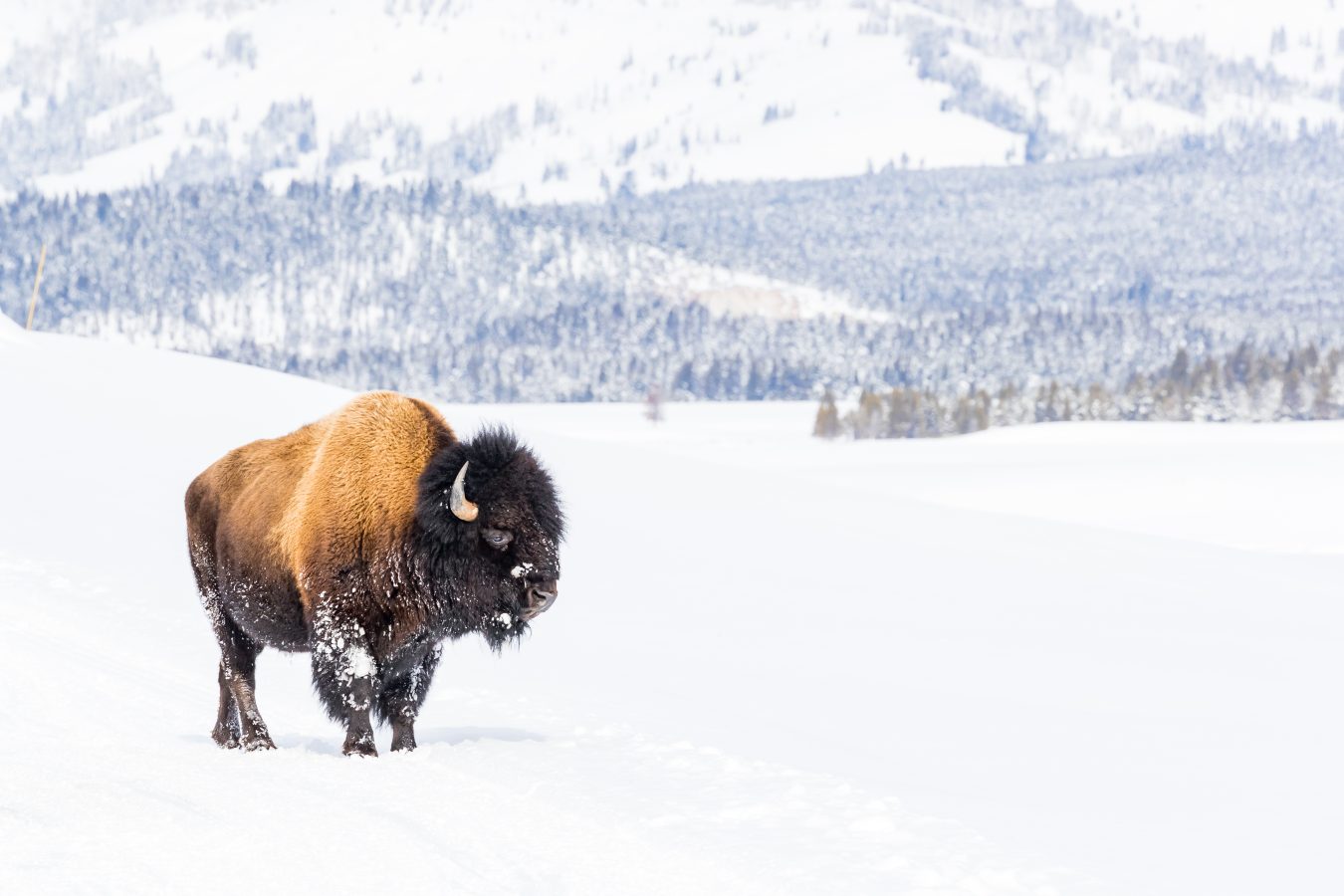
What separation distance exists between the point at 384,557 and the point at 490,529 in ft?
1.77

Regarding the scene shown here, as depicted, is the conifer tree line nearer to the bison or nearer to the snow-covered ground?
the snow-covered ground

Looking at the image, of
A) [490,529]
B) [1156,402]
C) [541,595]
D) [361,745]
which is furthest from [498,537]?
[1156,402]

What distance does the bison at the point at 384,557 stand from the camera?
271 inches

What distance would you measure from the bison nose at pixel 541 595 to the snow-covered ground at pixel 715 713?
0.75 meters

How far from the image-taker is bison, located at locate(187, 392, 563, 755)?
6879mm

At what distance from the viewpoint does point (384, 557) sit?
275 inches

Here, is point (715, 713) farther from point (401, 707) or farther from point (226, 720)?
point (226, 720)

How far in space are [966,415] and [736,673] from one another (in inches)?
4634

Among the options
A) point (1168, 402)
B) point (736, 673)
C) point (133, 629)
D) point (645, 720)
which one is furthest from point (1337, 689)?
point (1168, 402)

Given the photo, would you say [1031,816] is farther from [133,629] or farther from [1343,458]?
[1343,458]

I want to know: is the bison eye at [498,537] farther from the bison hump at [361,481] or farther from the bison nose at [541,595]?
the bison hump at [361,481]

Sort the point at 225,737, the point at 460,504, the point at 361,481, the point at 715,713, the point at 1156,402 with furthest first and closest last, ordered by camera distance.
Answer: the point at 1156,402
the point at 715,713
the point at 225,737
the point at 361,481
the point at 460,504

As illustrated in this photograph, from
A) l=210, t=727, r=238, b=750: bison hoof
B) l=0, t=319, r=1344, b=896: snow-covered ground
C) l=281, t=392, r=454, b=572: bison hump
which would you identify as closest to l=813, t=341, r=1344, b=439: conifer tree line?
l=0, t=319, r=1344, b=896: snow-covered ground

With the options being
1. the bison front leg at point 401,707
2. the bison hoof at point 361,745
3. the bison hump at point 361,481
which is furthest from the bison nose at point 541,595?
the bison hoof at point 361,745
